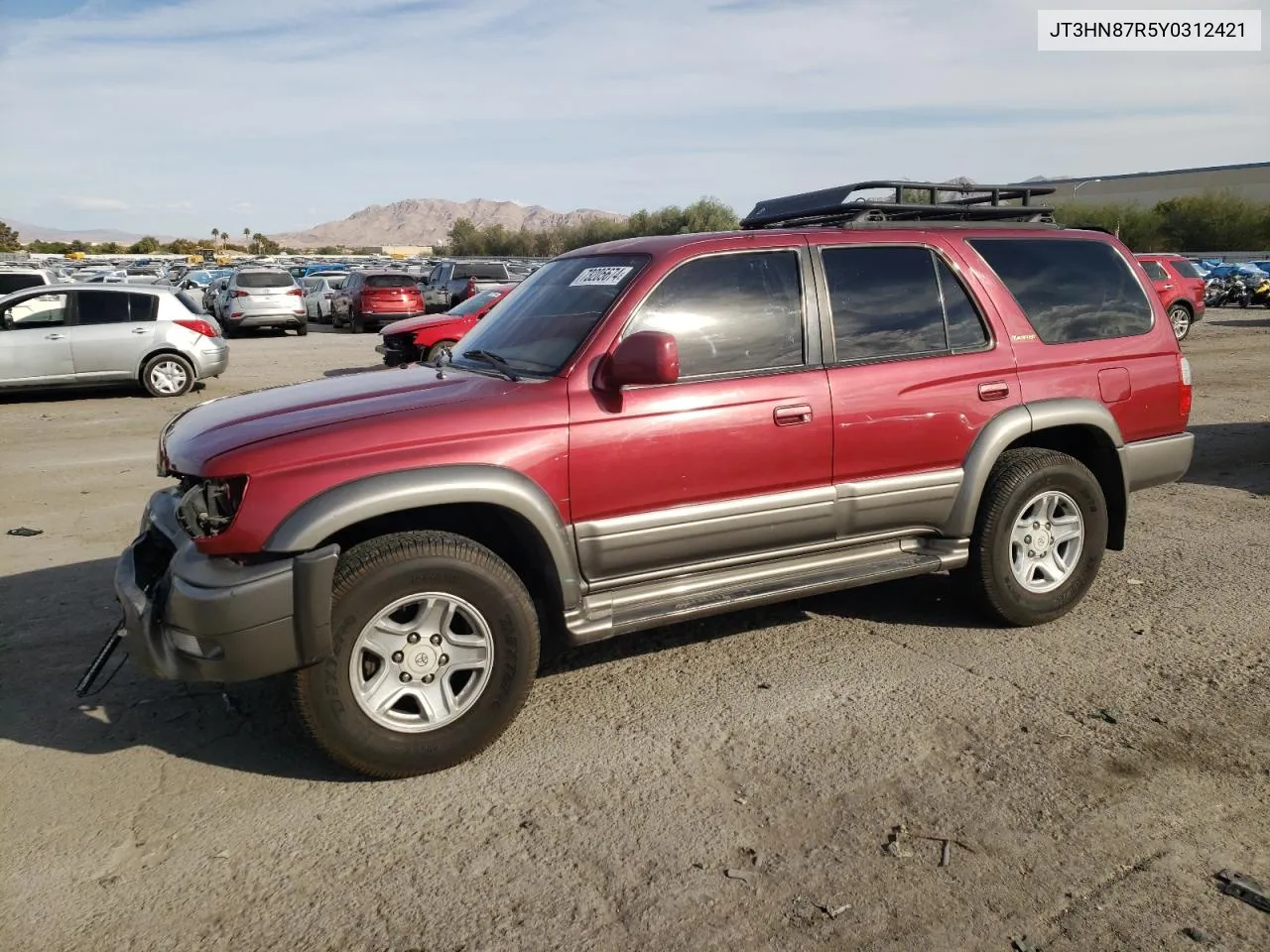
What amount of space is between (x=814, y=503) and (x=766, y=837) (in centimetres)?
155

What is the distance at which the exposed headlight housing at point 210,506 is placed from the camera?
3400mm

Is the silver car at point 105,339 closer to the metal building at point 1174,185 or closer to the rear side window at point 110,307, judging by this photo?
the rear side window at point 110,307

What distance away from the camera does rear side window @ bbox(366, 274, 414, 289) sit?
25.1 m

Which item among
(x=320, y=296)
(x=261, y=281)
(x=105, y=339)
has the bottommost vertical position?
(x=105, y=339)

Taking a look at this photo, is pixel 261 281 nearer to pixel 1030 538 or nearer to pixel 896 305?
pixel 896 305

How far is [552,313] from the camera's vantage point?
14.6ft

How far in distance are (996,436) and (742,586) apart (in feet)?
4.77

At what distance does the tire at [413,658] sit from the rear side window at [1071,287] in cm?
295

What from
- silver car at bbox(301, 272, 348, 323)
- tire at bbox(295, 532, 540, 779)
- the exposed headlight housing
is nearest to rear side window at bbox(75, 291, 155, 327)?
the exposed headlight housing

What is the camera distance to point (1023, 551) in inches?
190

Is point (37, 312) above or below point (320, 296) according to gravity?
below

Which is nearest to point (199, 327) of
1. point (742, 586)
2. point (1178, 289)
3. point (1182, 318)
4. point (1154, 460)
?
point (742, 586)

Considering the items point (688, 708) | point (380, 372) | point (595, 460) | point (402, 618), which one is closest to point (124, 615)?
point (402, 618)

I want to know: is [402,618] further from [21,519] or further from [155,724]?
[21,519]
